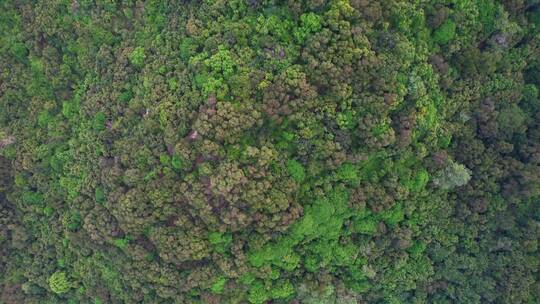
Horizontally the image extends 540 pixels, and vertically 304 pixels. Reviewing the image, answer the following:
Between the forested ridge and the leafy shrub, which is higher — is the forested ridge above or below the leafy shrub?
above

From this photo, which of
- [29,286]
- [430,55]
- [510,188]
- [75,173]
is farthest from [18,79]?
[510,188]

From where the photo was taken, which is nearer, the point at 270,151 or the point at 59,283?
the point at 270,151

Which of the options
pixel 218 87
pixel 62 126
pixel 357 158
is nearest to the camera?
pixel 218 87

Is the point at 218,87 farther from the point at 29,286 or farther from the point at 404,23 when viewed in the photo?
the point at 29,286

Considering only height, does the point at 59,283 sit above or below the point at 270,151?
below

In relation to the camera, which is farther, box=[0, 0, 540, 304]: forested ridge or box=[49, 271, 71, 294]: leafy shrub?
box=[49, 271, 71, 294]: leafy shrub

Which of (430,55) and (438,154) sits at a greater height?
(430,55)

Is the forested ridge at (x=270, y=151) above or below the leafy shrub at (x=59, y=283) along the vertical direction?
above

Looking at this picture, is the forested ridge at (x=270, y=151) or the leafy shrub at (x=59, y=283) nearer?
the forested ridge at (x=270, y=151)
